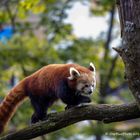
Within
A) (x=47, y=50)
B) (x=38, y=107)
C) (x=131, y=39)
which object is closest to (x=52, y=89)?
(x=38, y=107)

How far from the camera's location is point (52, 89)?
15.6ft

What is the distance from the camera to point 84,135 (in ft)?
28.7

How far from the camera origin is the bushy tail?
4.85 metres

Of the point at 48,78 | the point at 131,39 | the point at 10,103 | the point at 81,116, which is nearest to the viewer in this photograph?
the point at 131,39

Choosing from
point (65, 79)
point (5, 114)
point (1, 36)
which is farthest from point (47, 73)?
point (1, 36)

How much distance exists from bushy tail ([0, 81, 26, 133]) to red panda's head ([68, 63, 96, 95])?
55cm

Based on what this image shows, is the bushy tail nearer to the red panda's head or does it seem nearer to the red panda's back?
the red panda's back

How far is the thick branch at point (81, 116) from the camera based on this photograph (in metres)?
3.92

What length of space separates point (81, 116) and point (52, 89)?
0.73m

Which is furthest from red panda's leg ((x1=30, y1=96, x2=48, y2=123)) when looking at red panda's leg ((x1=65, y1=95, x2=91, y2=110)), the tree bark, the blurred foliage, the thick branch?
the blurred foliage

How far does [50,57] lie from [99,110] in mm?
3941

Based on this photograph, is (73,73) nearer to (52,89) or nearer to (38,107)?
(52,89)

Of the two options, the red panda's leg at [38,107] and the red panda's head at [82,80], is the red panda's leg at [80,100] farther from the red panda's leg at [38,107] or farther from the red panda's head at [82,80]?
the red panda's leg at [38,107]

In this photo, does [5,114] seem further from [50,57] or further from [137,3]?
[50,57]
